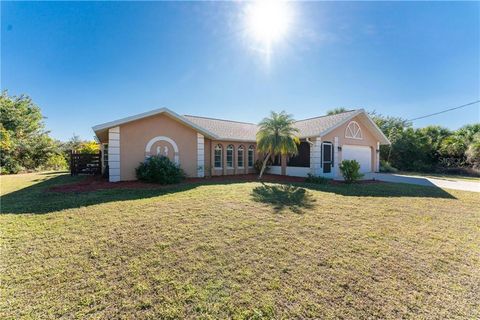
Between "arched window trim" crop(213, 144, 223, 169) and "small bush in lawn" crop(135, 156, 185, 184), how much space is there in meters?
4.75

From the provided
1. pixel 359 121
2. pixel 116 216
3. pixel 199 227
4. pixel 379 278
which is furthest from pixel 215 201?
pixel 359 121

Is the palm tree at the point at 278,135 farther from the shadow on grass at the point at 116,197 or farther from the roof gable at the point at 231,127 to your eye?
the shadow on grass at the point at 116,197

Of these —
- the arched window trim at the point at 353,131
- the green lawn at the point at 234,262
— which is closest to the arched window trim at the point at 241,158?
the arched window trim at the point at 353,131

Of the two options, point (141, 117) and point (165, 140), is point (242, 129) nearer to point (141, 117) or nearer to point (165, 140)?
point (165, 140)

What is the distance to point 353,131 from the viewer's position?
1823 centimetres

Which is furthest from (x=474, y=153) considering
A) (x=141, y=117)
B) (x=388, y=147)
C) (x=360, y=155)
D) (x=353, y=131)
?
(x=141, y=117)

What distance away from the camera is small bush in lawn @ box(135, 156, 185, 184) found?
11781mm

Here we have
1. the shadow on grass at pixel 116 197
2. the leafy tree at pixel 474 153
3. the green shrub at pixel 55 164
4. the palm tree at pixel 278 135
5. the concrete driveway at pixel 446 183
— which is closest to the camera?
the shadow on grass at pixel 116 197

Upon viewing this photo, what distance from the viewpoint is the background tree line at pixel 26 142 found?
2194cm

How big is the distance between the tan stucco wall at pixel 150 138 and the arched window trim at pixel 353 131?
12.6 meters

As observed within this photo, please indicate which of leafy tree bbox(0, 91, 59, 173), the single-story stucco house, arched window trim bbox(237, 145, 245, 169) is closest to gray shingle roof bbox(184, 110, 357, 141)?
the single-story stucco house

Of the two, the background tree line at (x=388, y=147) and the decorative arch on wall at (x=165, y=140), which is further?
the background tree line at (x=388, y=147)

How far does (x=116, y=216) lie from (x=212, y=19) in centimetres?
986

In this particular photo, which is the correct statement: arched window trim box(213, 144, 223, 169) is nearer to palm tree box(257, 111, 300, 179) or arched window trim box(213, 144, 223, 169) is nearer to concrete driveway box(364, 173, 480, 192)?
palm tree box(257, 111, 300, 179)
